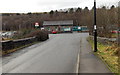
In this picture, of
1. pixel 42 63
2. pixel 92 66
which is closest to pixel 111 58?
pixel 92 66

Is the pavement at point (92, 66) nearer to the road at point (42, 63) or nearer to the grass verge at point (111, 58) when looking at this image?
the grass verge at point (111, 58)

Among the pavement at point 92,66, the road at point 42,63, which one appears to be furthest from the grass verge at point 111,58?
the road at point 42,63

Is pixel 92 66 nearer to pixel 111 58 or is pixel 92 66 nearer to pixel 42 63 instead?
pixel 111 58

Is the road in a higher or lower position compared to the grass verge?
lower

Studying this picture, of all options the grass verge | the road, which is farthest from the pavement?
the road

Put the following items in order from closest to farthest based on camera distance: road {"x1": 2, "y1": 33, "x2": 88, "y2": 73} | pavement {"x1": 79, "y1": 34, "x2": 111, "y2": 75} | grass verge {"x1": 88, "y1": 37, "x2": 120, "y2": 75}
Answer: pavement {"x1": 79, "y1": 34, "x2": 111, "y2": 75}, grass verge {"x1": 88, "y1": 37, "x2": 120, "y2": 75}, road {"x1": 2, "y1": 33, "x2": 88, "y2": 73}

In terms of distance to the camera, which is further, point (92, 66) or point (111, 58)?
point (111, 58)

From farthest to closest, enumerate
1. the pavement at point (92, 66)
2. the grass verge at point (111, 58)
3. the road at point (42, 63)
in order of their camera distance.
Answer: the road at point (42, 63) → the grass verge at point (111, 58) → the pavement at point (92, 66)

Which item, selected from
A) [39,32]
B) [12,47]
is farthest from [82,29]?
[12,47]

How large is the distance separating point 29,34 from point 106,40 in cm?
1578

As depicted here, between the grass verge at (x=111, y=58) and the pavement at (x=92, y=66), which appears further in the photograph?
the grass verge at (x=111, y=58)

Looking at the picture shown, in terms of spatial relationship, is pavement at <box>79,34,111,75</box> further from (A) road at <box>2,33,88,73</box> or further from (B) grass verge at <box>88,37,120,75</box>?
(A) road at <box>2,33,88,73</box>

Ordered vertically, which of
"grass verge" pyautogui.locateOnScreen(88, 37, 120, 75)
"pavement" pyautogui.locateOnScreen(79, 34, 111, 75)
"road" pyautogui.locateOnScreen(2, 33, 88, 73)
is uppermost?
"grass verge" pyautogui.locateOnScreen(88, 37, 120, 75)

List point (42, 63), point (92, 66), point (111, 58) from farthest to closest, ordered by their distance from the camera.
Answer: point (111, 58) → point (42, 63) → point (92, 66)
